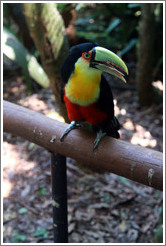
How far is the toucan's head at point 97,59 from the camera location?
4.25 feet

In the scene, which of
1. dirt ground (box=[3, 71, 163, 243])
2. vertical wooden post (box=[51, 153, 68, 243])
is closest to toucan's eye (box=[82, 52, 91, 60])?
vertical wooden post (box=[51, 153, 68, 243])

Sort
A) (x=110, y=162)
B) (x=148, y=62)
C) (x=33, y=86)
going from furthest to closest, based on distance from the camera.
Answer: (x=33, y=86)
(x=148, y=62)
(x=110, y=162)

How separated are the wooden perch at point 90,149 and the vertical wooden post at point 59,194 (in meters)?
0.10

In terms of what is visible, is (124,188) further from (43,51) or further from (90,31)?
(90,31)

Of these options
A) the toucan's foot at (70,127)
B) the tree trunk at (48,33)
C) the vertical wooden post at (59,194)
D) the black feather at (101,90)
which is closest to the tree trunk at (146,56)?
the tree trunk at (48,33)

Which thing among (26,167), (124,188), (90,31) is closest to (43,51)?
(26,167)

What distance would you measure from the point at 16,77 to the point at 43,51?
2.48 m

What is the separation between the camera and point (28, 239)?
2.30 meters

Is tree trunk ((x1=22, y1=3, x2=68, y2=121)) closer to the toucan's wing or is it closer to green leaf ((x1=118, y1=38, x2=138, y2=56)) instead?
the toucan's wing

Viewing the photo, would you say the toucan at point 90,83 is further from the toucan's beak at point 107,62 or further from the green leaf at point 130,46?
the green leaf at point 130,46

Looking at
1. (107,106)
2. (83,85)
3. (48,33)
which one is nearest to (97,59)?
(83,85)

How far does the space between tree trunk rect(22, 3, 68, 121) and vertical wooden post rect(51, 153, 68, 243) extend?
103 centimetres

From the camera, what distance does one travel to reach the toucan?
1.32m

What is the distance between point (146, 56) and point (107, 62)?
248 centimetres
